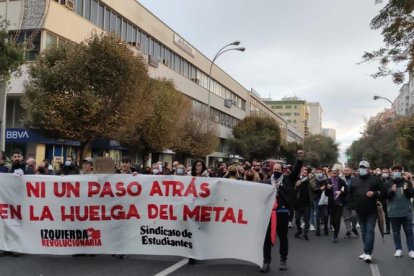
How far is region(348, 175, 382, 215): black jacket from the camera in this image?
29.9 feet

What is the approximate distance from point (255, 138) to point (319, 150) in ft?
214

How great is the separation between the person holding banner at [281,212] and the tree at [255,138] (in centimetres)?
5268

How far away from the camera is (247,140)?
6206cm

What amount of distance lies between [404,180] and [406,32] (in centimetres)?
375

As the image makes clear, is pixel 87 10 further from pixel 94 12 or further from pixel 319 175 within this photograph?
pixel 319 175

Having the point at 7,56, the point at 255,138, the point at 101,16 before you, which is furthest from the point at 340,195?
the point at 255,138

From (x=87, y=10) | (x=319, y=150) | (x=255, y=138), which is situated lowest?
(x=255, y=138)

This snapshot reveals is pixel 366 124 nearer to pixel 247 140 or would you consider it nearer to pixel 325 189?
pixel 247 140

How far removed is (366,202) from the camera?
912cm

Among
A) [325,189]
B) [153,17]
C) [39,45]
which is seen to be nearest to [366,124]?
[153,17]

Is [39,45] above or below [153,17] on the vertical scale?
below

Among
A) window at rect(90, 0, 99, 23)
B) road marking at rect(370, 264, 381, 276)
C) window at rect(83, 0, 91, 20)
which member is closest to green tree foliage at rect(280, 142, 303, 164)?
window at rect(90, 0, 99, 23)

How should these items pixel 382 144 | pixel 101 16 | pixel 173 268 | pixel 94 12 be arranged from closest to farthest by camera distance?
pixel 173 268
pixel 94 12
pixel 101 16
pixel 382 144

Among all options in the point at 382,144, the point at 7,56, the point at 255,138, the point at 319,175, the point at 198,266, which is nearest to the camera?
the point at 198,266
